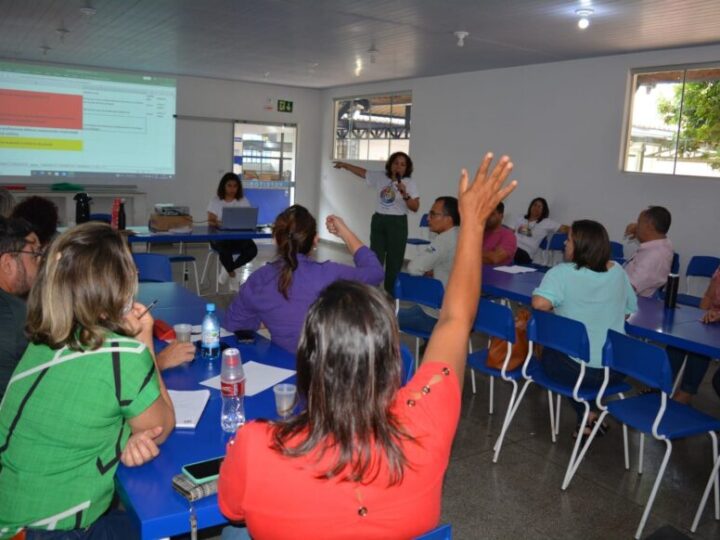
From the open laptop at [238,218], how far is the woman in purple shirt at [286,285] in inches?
142

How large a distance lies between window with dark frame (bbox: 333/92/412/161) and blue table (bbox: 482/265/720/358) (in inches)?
244

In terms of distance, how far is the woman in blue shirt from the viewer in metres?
3.30

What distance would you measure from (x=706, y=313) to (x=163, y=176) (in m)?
8.55

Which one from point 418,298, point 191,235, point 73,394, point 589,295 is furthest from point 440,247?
point 73,394

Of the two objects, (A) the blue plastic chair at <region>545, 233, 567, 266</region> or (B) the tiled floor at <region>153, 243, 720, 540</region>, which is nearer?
(B) the tiled floor at <region>153, 243, 720, 540</region>

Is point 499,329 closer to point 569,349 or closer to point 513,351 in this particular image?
point 513,351

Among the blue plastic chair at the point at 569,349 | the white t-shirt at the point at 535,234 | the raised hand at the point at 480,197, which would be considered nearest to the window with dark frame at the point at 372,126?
the white t-shirt at the point at 535,234

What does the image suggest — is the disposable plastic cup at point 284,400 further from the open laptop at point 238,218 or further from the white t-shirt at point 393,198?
the white t-shirt at point 393,198

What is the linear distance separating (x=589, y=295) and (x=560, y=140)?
4802mm

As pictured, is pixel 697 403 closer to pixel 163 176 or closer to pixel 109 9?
pixel 109 9

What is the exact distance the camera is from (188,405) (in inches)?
78.8

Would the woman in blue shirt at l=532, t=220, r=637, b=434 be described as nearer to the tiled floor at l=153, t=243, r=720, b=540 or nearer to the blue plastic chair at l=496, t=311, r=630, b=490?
the blue plastic chair at l=496, t=311, r=630, b=490

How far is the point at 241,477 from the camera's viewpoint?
111 centimetres

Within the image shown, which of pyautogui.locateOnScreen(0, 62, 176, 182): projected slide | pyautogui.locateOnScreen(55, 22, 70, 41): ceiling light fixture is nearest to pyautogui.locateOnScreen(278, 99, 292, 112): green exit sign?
pyautogui.locateOnScreen(0, 62, 176, 182): projected slide
